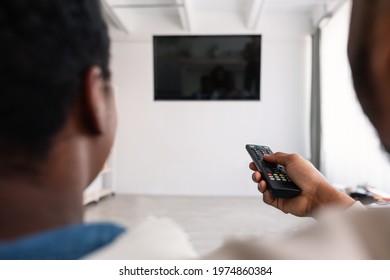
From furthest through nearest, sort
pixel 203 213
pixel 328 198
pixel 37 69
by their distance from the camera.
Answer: pixel 203 213, pixel 328 198, pixel 37 69

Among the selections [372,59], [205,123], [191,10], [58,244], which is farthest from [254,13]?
[58,244]

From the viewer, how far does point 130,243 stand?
24cm

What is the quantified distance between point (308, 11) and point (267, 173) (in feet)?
9.58

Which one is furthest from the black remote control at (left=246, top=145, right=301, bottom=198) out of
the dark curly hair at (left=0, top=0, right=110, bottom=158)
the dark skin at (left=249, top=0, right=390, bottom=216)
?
the dark curly hair at (left=0, top=0, right=110, bottom=158)

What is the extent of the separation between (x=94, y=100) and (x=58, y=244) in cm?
12

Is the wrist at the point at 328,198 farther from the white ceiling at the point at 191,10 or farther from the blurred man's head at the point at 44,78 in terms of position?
the white ceiling at the point at 191,10

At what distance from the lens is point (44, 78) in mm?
241

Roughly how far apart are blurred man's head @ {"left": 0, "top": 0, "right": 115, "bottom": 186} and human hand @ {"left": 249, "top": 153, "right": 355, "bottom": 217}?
1.40ft

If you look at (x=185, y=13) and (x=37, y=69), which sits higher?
(x=185, y=13)

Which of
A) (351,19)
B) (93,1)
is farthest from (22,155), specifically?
(351,19)

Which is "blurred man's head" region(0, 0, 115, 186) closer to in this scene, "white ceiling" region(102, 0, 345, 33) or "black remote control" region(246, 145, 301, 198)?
"black remote control" region(246, 145, 301, 198)

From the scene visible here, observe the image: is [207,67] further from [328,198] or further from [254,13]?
[328,198]

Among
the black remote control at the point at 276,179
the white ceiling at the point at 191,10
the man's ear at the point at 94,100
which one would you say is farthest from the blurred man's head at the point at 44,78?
the white ceiling at the point at 191,10

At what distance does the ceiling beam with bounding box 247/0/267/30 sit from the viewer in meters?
2.60
